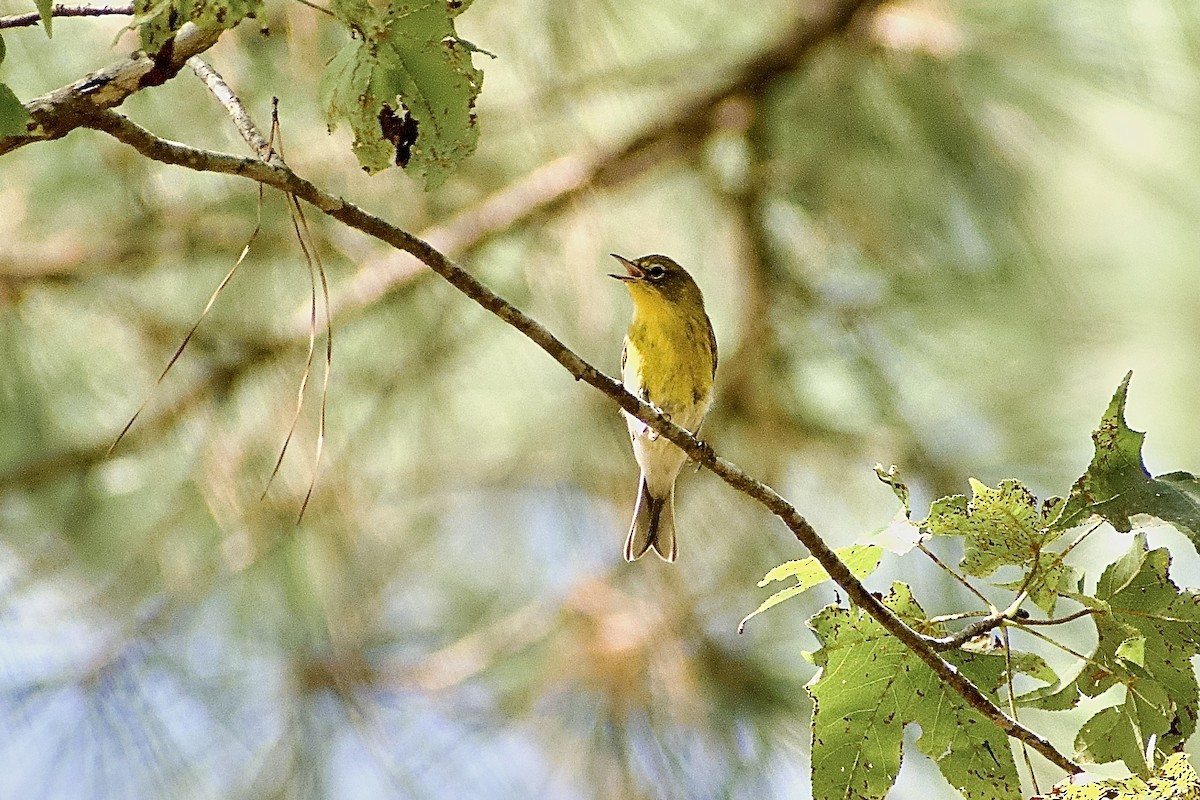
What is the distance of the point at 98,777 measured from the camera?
2805 millimetres

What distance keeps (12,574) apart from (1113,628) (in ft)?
7.05

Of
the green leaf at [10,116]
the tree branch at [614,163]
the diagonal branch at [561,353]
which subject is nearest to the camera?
the green leaf at [10,116]

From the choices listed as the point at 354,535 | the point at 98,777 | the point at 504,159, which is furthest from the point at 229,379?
the point at 98,777

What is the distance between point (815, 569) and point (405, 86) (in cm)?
53

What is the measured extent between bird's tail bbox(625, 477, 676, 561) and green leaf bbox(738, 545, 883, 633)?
1539 millimetres

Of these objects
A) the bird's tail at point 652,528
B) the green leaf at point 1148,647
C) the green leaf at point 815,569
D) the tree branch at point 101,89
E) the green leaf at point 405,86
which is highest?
the tree branch at point 101,89

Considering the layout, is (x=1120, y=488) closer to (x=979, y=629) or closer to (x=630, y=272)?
(x=979, y=629)

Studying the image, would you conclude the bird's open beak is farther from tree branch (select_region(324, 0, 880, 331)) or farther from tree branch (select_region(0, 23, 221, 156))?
tree branch (select_region(0, 23, 221, 156))

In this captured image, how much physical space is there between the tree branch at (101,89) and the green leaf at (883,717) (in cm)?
69

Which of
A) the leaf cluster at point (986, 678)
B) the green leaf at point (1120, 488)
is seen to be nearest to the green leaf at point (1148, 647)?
the leaf cluster at point (986, 678)

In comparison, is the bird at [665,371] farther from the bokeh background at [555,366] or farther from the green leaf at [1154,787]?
the green leaf at [1154,787]

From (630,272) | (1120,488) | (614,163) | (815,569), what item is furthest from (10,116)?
(630,272)

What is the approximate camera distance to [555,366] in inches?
122

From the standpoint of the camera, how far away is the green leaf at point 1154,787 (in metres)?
0.98
